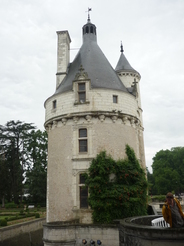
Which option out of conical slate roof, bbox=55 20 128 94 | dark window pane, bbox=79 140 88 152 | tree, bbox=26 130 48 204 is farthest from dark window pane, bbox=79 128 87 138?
tree, bbox=26 130 48 204

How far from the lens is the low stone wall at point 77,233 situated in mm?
14227

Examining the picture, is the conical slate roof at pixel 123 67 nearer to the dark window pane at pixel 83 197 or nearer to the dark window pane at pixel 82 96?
the dark window pane at pixel 82 96

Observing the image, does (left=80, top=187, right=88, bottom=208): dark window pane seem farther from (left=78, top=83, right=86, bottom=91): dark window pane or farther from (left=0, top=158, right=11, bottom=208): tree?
(left=0, top=158, right=11, bottom=208): tree

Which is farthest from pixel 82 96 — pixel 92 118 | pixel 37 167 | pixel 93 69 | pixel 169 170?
pixel 169 170

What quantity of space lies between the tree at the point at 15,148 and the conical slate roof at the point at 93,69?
29.3 m

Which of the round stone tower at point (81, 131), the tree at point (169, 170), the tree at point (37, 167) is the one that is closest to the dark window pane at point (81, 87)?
the round stone tower at point (81, 131)

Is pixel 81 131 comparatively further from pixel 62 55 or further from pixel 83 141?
pixel 62 55

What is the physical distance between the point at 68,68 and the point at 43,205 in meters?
28.2

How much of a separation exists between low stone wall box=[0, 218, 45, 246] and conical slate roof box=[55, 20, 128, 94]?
1319 cm

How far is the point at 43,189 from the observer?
132 ft

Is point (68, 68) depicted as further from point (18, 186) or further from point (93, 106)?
point (18, 186)

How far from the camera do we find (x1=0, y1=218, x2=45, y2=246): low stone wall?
2069cm

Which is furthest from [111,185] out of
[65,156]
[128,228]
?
[128,228]

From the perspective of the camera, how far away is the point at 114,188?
1540 centimetres
